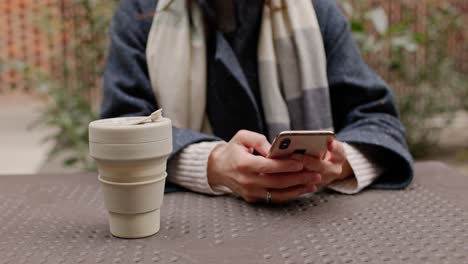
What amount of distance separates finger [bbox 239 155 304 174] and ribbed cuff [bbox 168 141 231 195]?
0.10 m

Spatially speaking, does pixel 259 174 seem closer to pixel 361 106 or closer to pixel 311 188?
pixel 311 188

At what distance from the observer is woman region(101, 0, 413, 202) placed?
1.03 meters

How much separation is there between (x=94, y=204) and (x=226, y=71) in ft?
1.15

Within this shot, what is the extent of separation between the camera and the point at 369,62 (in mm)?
3373

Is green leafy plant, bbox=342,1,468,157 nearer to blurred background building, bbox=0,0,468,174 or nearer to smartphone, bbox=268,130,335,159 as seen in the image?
blurred background building, bbox=0,0,468,174

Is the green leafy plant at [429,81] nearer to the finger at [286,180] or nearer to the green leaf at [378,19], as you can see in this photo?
the green leaf at [378,19]

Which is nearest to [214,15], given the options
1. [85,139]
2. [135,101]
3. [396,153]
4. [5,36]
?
[135,101]

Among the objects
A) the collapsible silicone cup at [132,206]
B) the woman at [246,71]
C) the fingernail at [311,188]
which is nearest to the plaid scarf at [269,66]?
the woman at [246,71]

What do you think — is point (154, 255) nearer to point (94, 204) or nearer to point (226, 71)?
point (94, 204)

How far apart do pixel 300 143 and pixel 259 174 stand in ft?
0.31

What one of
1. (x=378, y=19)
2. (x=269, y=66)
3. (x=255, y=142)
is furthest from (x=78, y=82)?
(x=255, y=142)

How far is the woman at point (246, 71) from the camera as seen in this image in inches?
40.4

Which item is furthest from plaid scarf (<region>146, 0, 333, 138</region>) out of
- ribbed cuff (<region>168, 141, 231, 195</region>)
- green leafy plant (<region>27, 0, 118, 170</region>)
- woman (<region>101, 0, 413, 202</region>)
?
green leafy plant (<region>27, 0, 118, 170</region>)

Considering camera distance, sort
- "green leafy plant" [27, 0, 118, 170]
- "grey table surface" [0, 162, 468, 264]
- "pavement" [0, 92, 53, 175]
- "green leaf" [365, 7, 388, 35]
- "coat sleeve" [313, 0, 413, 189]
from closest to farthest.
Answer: "grey table surface" [0, 162, 468, 264] < "coat sleeve" [313, 0, 413, 189] < "green leaf" [365, 7, 388, 35] < "green leafy plant" [27, 0, 118, 170] < "pavement" [0, 92, 53, 175]
